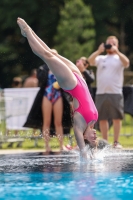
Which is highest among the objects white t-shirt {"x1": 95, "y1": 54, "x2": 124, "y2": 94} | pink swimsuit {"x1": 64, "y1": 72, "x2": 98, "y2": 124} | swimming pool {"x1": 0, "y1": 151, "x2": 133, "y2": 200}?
white t-shirt {"x1": 95, "y1": 54, "x2": 124, "y2": 94}

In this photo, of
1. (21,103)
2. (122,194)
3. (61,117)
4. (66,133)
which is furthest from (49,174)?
(21,103)

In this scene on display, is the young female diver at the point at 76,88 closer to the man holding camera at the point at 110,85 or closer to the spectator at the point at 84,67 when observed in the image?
the spectator at the point at 84,67

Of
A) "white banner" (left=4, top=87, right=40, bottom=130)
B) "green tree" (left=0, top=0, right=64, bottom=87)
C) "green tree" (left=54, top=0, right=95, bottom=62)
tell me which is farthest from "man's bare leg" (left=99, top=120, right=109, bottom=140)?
"green tree" (left=0, top=0, right=64, bottom=87)

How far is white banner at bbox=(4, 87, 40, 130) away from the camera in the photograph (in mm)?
13531

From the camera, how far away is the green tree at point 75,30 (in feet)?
132

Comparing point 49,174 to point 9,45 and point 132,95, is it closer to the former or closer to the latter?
point 132,95

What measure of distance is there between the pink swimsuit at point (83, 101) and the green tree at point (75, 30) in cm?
3176

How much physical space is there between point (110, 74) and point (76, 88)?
3797 mm

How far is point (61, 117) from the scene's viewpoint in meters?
11.7

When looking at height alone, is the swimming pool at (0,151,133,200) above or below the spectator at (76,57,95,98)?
below

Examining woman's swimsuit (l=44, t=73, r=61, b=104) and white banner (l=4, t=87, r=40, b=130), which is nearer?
woman's swimsuit (l=44, t=73, r=61, b=104)

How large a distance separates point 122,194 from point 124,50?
3770 centimetres

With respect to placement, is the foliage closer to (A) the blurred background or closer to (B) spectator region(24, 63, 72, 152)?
(A) the blurred background

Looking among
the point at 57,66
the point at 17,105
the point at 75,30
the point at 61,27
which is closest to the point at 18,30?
the point at 61,27
